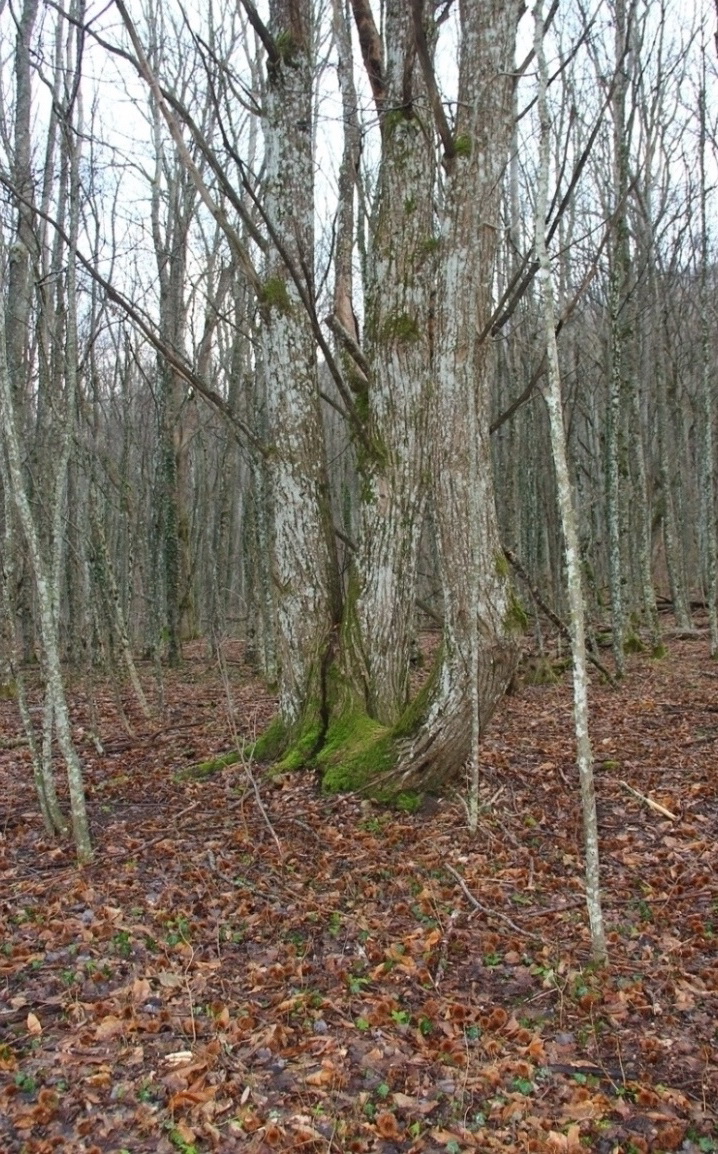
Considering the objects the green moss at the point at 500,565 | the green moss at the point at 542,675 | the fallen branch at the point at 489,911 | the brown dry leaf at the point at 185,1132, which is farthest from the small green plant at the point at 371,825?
the green moss at the point at 542,675

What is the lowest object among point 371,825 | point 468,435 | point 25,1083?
point 25,1083

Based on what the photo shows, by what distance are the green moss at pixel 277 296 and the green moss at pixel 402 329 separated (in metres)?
0.84

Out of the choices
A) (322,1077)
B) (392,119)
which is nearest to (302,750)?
(322,1077)

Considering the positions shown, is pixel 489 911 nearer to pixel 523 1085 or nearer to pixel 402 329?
pixel 523 1085

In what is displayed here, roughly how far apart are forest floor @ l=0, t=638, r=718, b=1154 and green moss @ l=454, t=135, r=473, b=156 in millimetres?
4477

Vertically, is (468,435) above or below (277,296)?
below

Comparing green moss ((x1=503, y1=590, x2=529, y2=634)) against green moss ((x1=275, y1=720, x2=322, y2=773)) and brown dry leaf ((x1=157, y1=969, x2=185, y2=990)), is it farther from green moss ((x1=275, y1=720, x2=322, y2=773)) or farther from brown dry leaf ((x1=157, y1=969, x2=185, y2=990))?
brown dry leaf ((x1=157, y1=969, x2=185, y2=990))

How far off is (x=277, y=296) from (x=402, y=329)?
1.06 meters

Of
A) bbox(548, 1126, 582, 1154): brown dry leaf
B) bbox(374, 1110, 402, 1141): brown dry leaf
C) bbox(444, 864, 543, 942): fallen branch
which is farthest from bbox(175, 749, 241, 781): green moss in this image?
bbox(548, 1126, 582, 1154): brown dry leaf

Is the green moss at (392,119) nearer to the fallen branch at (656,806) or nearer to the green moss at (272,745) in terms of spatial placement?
the green moss at (272,745)

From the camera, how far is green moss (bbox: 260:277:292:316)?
246 inches

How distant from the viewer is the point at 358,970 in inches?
152

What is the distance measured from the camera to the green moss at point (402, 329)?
603 centimetres

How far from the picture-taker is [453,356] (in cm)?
535
